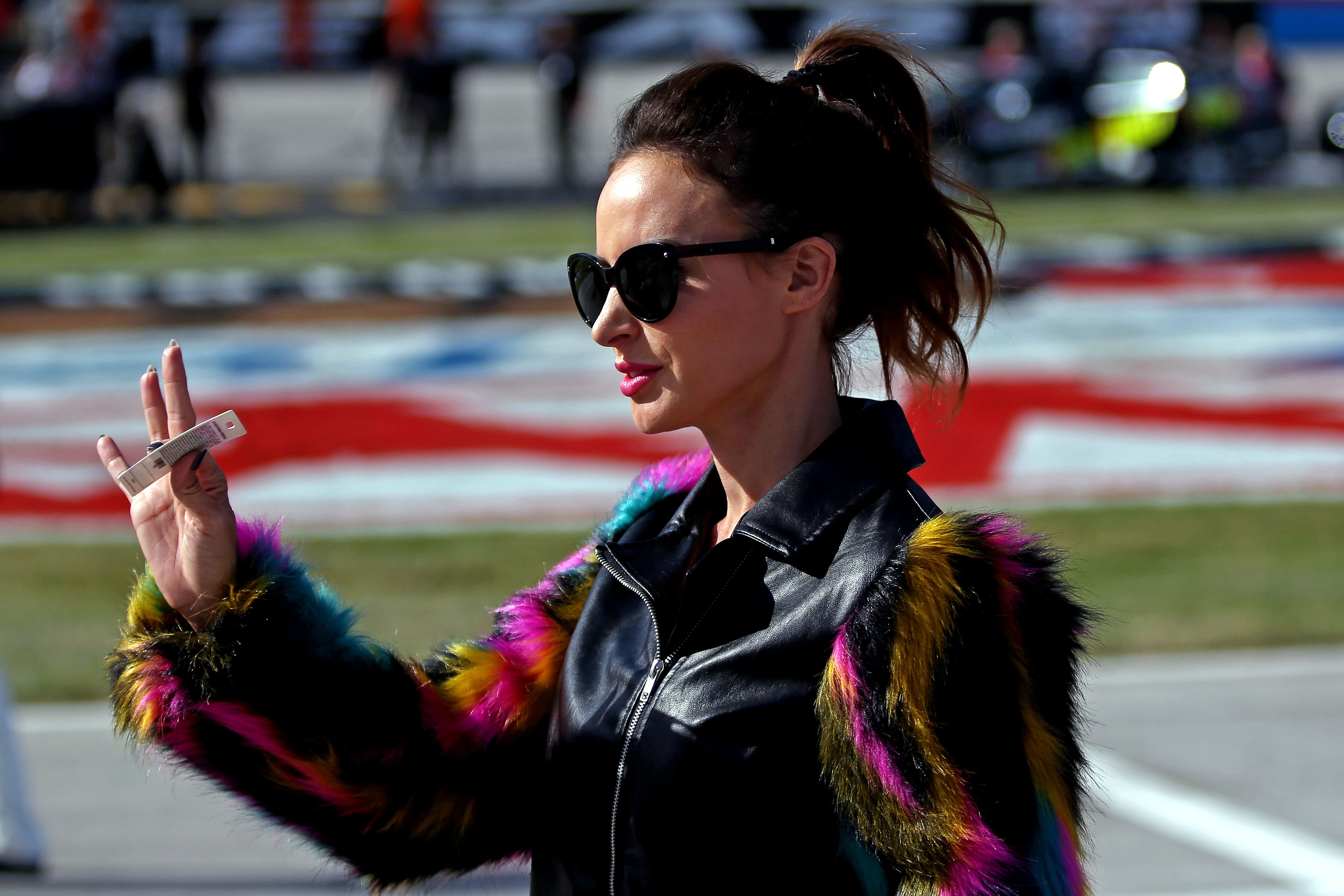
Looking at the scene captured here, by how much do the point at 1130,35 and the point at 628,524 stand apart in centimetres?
1972

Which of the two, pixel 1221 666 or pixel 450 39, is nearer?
pixel 1221 666

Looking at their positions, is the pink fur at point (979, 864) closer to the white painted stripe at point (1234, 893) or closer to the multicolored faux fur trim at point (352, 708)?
the multicolored faux fur trim at point (352, 708)

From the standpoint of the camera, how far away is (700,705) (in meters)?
1.82

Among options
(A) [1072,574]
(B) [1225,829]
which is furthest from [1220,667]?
(B) [1225,829]

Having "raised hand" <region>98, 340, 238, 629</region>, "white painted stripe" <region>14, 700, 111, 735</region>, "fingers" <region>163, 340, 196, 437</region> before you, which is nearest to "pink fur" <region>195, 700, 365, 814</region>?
"raised hand" <region>98, 340, 238, 629</region>

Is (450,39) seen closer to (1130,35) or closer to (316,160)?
(316,160)

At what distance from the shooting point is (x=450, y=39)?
19938 millimetres

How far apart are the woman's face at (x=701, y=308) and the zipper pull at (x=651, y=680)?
29cm

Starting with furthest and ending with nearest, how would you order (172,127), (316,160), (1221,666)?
1. (316,160)
2. (172,127)
3. (1221,666)

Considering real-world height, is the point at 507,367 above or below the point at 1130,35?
below

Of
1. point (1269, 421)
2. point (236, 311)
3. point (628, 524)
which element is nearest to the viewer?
point (628, 524)

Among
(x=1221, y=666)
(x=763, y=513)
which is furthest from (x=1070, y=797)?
(x=1221, y=666)

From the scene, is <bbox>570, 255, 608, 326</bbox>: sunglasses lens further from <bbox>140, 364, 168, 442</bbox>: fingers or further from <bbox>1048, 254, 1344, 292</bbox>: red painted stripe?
<bbox>1048, 254, 1344, 292</bbox>: red painted stripe

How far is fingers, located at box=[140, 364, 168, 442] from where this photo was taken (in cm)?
196
